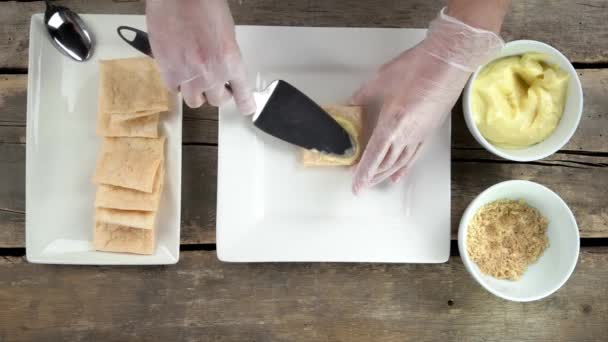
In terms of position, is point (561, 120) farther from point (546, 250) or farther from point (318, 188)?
point (318, 188)

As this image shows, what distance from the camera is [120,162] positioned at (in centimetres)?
107

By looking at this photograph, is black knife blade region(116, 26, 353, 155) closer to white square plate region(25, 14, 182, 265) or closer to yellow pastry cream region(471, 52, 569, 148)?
white square plate region(25, 14, 182, 265)

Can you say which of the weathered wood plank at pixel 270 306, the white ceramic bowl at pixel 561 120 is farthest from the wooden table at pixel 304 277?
the white ceramic bowl at pixel 561 120

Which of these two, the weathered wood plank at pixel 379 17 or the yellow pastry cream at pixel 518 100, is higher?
the weathered wood plank at pixel 379 17

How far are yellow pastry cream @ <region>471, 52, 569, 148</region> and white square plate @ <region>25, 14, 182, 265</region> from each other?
0.59 meters

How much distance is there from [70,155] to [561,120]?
0.97m

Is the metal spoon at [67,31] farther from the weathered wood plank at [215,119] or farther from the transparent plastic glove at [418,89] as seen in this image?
the transparent plastic glove at [418,89]

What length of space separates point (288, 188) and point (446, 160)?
0.32 metres

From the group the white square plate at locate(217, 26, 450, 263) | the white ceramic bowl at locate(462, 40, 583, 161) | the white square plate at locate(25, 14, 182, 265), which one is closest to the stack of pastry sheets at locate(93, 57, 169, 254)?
the white square plate at locate(25, 14, 182, 265)

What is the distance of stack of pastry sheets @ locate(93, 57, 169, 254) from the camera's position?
3.48 ft

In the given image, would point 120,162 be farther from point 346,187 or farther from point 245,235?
point 346,187

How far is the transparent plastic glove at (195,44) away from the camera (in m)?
0.87

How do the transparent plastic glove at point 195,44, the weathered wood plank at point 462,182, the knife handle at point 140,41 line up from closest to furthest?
1. the transparent plastic glove at point 195,44
2. the knife handle at point 140,41
3. the weathered wood plank at point 462,182

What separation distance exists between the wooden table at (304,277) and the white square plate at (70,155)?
67 mm
